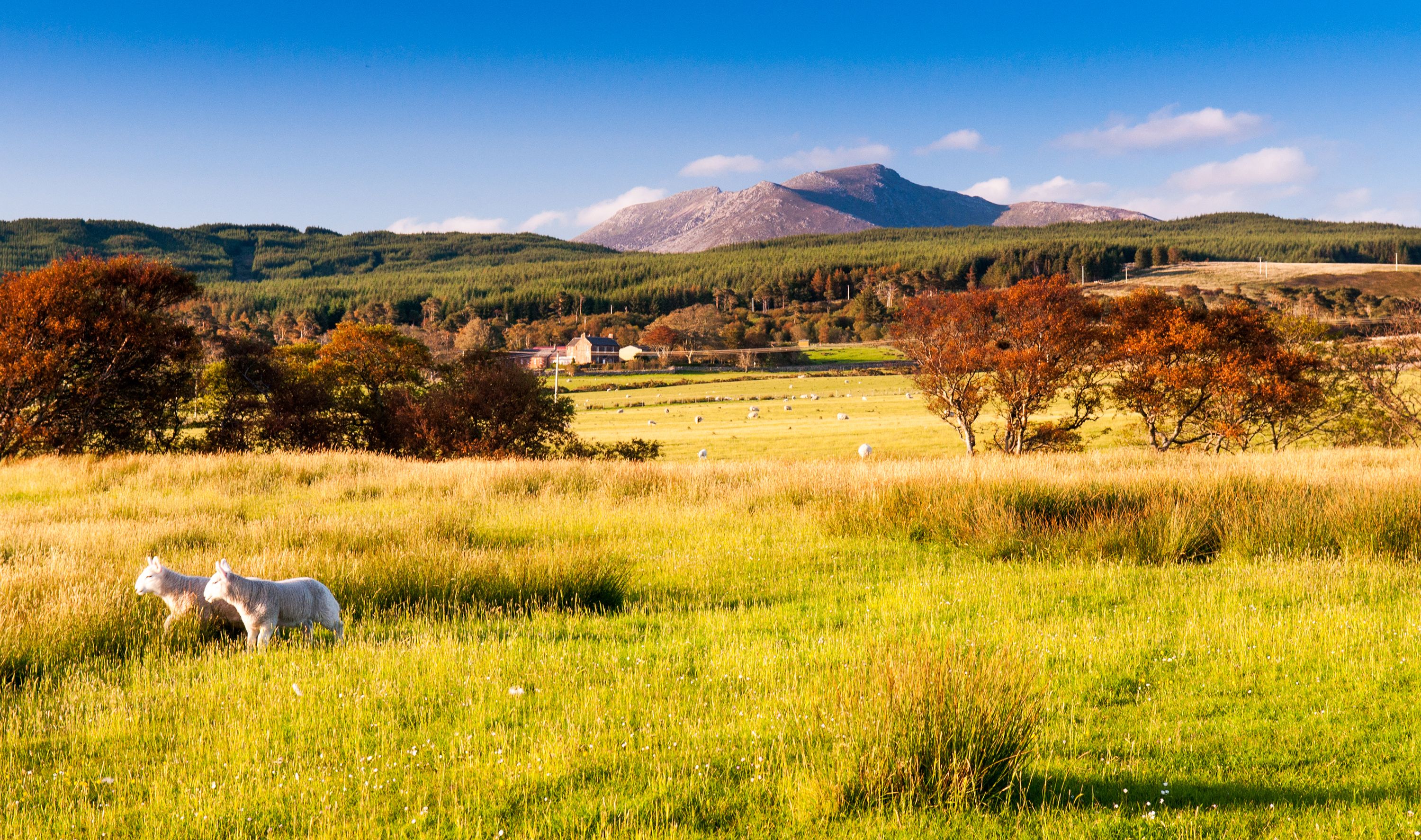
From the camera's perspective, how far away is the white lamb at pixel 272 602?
6500 millimetres

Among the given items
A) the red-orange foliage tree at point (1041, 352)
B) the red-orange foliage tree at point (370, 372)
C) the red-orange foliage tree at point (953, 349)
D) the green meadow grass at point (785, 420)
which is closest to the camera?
the red-orange foliage tree at point (370, 372)

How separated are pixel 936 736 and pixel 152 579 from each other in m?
6.21

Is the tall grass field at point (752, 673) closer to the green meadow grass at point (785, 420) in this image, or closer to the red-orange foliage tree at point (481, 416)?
the red-orange foliage tree at point (481, 416)

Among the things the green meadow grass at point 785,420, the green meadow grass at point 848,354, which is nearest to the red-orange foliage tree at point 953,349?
the green meadow grass at point 785,420

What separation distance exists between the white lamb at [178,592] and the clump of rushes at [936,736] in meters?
5.46

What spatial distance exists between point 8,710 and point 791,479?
38.3 feet

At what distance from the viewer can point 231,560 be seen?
930 cm

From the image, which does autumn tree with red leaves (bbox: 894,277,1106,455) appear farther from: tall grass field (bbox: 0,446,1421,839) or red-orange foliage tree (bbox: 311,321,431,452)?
tall grass field (bbox: 0,446,1421,839)

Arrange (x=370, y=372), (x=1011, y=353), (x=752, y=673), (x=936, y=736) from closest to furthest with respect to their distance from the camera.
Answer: (x=936, y=736) < (x=752, y=673) < (x=1011, y=353) < (x=370, y=372)

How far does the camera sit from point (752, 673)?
19.5 ft

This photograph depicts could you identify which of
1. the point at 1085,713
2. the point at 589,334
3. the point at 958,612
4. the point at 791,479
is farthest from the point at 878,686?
the point at 589,334

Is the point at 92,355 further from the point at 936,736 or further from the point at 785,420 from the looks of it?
the point at 785,420

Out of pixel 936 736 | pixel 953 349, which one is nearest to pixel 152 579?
pixel 936 736

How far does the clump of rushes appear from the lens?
409cm
